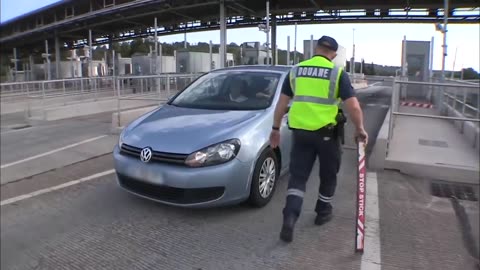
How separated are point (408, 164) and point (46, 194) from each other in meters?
4.98

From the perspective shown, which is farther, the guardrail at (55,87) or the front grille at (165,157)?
the guardrail at (55,87)

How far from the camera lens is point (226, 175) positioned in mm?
3998

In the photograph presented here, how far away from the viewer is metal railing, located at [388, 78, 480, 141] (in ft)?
21.5

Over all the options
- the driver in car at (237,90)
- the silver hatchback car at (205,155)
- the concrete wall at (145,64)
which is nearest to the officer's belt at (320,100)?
the silver hatchback car at (205,155)

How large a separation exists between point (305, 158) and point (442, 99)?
11488 millimetres

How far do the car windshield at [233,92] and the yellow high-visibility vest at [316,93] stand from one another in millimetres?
1201

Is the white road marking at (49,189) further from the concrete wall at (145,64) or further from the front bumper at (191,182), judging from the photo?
the concrete wall at (145,64)

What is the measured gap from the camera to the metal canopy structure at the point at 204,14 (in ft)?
81.2

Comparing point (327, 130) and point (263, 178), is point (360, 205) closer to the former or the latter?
point (327, 130)

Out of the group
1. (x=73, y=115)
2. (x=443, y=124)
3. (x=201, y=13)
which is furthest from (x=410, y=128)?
(x=201, y=13)

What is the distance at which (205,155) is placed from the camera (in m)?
3.97

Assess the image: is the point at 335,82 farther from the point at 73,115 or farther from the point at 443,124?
the point at 73,115

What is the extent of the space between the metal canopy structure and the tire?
1889cm

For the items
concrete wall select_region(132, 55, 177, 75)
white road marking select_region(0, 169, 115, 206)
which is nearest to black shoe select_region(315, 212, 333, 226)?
white road marking select_region(0, 169, 115, 206)
